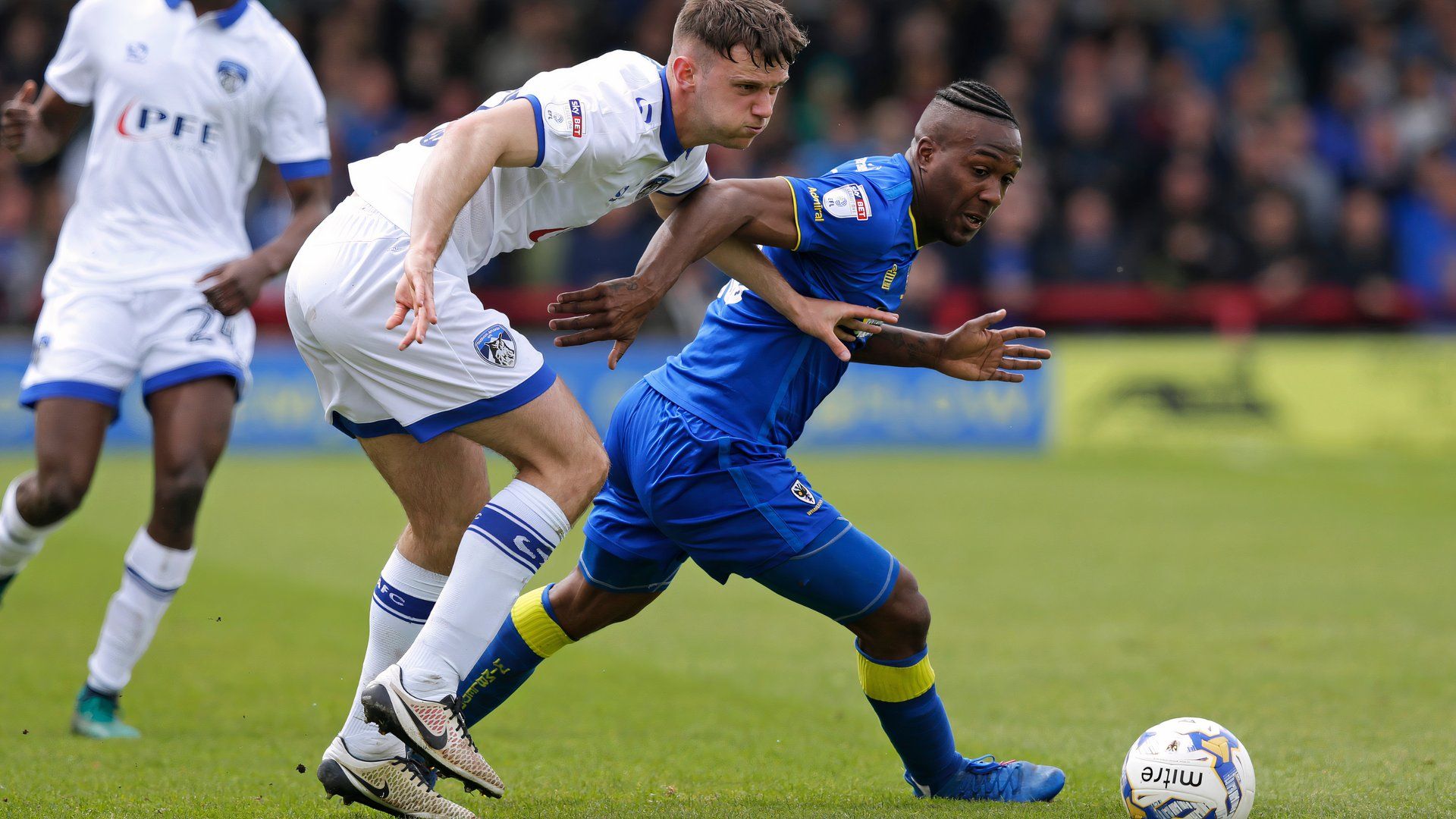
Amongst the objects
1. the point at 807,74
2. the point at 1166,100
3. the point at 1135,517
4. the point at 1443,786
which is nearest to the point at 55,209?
the point at 807,74

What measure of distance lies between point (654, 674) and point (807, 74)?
43.0 feet

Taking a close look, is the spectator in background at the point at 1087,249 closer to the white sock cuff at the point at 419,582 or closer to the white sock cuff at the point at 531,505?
the white sock cuff at the point at 419,582

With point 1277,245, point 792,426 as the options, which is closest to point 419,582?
point 792,426

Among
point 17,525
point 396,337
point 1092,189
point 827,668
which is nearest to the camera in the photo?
point 396,337

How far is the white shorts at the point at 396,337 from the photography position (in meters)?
3.81

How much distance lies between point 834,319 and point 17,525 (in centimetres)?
303

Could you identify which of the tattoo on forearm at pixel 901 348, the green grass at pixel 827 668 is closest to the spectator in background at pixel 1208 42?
the green grass at pixel 827 668

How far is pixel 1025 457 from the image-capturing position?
15414mm

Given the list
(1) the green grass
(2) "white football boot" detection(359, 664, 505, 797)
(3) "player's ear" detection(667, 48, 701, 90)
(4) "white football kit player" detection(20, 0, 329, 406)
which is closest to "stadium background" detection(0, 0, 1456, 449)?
(1) the green grass

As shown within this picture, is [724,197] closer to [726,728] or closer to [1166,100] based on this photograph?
[726,728]

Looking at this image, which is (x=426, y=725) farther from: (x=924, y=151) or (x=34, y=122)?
(x=34, y=122)

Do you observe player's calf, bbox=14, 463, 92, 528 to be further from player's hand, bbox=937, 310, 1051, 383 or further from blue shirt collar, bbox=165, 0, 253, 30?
player's hand, bbox=937, 310, 1051, 383

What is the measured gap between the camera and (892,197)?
4371mm

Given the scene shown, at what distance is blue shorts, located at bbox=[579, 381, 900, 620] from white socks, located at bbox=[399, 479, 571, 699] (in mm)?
499
